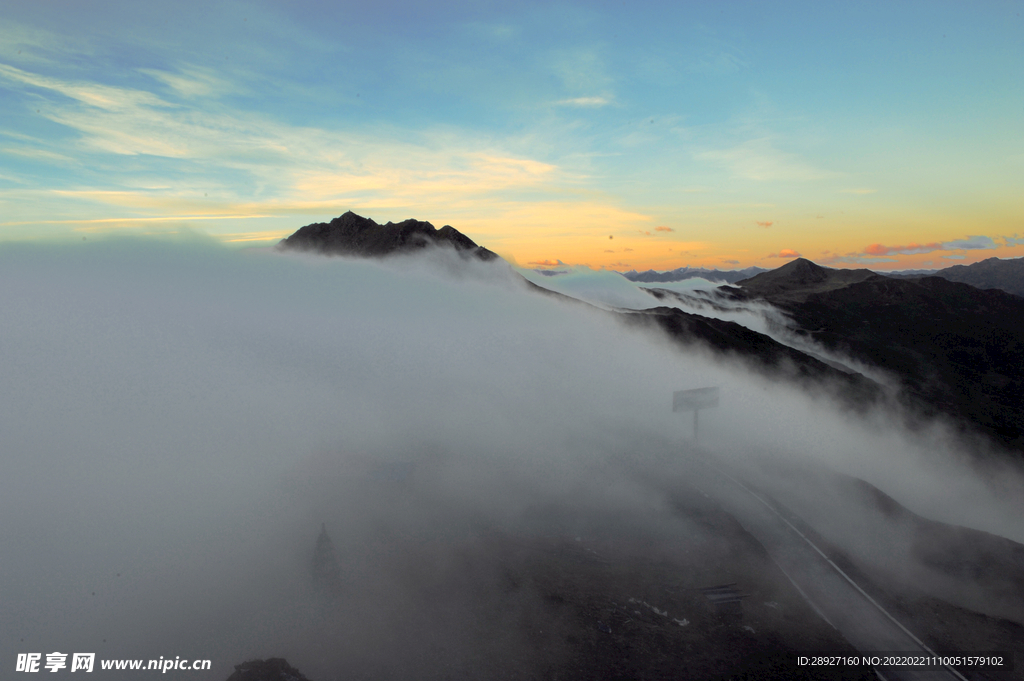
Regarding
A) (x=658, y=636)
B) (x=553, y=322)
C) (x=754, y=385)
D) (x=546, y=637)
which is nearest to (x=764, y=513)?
(x=658, y=636)

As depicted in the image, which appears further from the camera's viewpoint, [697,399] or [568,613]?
[697,399]

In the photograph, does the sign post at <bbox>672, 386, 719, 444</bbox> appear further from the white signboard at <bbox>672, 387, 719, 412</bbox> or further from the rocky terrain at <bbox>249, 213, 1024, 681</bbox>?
the rocky terrain at <bbox>249, 213, 1024, 681</bbox>

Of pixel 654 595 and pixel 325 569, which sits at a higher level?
pixel 654 595

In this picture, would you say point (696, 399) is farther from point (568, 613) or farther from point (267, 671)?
point (267, 671)

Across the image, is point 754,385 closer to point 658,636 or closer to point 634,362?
point 634,362

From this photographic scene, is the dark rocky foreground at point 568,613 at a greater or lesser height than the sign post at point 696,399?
lesser

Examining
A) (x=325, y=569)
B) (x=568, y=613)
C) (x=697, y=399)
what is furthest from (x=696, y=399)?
(x=325, y=569)

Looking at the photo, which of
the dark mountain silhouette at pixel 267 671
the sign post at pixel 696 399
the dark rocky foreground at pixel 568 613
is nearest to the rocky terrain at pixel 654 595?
the dark rocky foreground at pixel 568 613

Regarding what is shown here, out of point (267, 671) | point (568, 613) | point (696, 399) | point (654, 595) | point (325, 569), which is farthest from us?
point (696, 399)

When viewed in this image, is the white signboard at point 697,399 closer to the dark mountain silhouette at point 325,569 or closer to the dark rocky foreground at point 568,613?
the dark rocky foreground at point 568,613

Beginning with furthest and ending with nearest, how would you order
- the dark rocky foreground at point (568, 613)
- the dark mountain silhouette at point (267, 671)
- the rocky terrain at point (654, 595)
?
Result: the rocky terrain at point (654, 595) < the dark rocky foreground at point (568, 613) < the dark mountain silhouette at point (267, 671)

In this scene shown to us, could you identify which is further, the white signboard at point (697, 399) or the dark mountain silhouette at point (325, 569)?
the white signboard at point (697, 399)
